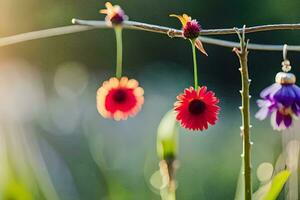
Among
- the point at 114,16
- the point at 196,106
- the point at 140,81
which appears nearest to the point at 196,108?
the point at 196,106

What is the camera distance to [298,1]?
11.4 feet

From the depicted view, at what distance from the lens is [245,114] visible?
60cm

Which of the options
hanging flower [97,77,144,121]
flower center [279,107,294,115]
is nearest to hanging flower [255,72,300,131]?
flower center [279,107,294,115]

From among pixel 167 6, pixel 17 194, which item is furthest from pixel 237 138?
pixel 167 6

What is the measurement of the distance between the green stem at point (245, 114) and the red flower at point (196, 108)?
0.02 m

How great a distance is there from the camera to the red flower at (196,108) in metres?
0.61

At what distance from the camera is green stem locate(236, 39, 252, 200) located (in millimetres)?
596

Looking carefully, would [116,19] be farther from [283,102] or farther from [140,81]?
[140,81]

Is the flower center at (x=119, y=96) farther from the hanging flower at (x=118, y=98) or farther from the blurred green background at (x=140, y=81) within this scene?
the blurred green background at (x=140, y=81)

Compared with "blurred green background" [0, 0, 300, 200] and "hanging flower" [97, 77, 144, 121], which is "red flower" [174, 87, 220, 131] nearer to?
"hanging flower" [97, 77, 144, 121]

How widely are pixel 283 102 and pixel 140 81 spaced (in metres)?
3.45

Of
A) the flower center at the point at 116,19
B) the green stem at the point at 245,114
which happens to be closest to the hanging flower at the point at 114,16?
the flower center at the point at 116,19

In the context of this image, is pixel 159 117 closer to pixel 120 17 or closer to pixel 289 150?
pixel 289 150

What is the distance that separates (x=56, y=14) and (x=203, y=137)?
5.61 feet
